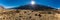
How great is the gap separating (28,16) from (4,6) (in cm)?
43

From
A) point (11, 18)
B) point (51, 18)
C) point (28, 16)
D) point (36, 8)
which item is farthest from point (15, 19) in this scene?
point (51, 18)

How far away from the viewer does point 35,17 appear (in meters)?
2.17

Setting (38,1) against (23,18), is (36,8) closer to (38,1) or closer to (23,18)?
(38,1)

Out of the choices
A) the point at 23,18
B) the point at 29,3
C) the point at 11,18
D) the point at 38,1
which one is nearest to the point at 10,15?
the point at 11,18

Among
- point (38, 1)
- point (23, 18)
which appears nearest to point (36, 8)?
point (38, 1)

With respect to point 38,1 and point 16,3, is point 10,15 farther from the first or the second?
point 38,1

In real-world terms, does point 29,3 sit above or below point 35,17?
above

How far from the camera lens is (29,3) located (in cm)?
Answer: 222

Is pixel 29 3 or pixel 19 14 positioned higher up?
pixel 29 3

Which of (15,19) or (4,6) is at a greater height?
(4,6)

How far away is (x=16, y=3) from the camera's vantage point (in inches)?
88.4

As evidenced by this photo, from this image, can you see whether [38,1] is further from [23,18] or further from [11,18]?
[11,18]

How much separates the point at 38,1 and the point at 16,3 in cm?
37

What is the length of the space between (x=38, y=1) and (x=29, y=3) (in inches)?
6.0
